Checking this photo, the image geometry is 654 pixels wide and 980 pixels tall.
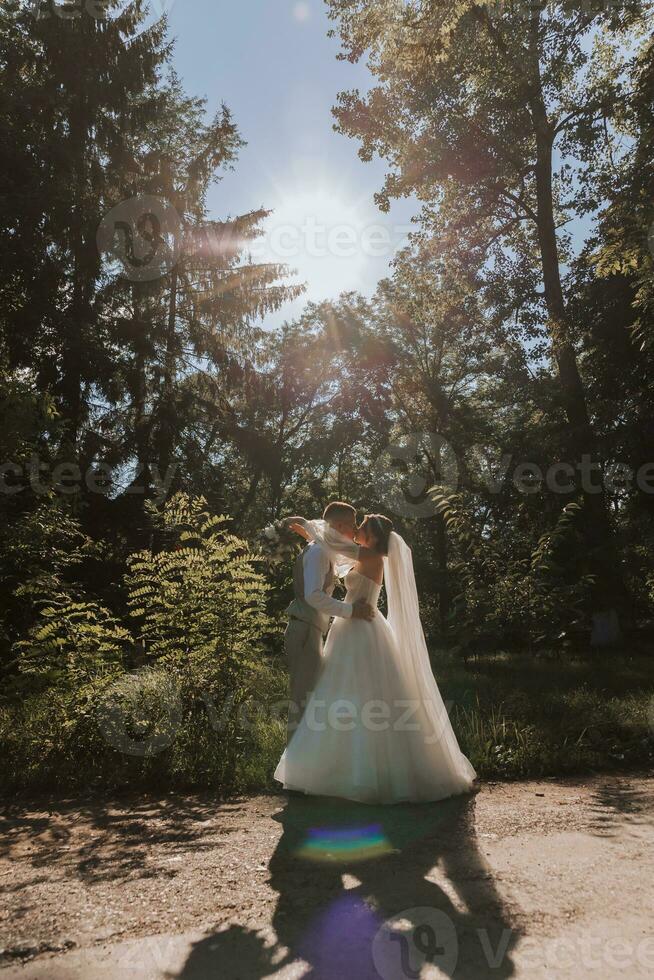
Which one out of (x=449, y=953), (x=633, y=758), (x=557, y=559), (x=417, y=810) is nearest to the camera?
(x=449, y=953)

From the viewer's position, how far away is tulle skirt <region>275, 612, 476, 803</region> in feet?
18.5

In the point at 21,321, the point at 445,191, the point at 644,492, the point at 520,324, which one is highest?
the point at 445,191

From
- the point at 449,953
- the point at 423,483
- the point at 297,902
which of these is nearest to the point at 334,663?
the point at 297,902

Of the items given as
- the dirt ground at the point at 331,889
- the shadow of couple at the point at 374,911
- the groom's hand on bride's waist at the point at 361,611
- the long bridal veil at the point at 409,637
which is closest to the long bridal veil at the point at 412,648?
the long bridal veil at the point at 409,637

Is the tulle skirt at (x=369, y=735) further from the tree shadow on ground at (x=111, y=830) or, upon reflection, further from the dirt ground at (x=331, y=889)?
the tree shadow on ground at (x=111, y=830)

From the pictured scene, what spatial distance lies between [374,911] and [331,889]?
1.41ft

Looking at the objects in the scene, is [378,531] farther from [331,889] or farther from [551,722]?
[551,722]

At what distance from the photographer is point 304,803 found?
582 centimetres

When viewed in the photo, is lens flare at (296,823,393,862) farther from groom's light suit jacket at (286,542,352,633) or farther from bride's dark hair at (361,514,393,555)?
bride's dark hair at (361,514,393,555)

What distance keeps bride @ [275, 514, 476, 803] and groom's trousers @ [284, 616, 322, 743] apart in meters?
0.21

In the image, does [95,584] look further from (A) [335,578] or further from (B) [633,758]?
(B) [633,758]

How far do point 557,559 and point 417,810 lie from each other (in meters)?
13.3

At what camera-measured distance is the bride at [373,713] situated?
5.66 m

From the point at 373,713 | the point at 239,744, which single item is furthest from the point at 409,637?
the point at 239,744
